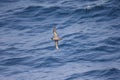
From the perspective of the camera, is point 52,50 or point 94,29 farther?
point 94,29

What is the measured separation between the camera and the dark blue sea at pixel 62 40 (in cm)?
2327

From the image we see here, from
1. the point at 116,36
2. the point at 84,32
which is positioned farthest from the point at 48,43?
the point at 116,36

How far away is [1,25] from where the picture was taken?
3003 centimetres

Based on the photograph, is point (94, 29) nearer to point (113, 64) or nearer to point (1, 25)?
point (113, 64)

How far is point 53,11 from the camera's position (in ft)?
102

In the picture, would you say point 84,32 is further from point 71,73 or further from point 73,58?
point 71,73

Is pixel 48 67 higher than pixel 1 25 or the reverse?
the reverse

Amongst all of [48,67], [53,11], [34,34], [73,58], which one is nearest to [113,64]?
[73,58]

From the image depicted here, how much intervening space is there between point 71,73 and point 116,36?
526 cm

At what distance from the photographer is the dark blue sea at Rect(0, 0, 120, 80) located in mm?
23266

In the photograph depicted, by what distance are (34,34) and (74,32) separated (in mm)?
3127

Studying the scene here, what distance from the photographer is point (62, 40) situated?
26.7 meters

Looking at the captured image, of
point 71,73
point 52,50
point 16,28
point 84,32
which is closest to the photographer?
point 71,73

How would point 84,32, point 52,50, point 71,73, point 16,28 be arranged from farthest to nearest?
1. point 16,28
2. point 84,32
3. point 52,50
4. point 71,73
